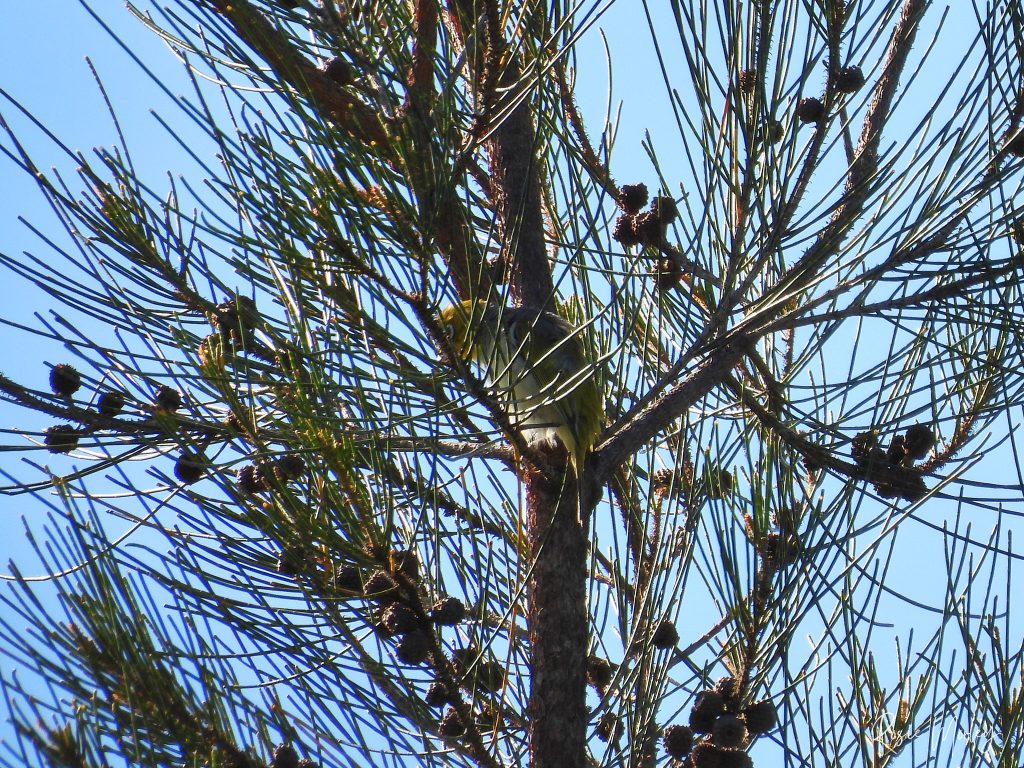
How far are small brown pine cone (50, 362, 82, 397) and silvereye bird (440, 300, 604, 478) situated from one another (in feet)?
2.36

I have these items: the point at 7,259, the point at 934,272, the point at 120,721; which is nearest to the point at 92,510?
the point at 120,721

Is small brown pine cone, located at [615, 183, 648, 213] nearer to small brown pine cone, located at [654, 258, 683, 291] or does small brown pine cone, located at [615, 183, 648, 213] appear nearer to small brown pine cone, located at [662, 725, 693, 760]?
small brown pine cone, located at [654, 258, 683, 291]

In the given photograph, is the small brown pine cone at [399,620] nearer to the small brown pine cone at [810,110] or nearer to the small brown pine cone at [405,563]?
the small brown pine cone at [405,563]

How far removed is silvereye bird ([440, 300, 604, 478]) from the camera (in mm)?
1780

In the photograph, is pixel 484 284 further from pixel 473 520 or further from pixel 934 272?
pixel 934 272

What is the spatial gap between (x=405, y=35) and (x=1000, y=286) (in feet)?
3.59

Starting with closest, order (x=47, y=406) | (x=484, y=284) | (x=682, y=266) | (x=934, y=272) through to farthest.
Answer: (x=934, y=272), (x=47, y=406), (x=682, y=266), (x=484, y=284)

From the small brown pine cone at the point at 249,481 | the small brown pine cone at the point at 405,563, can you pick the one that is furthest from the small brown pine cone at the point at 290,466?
the small brown pine cone at the point at 405,563

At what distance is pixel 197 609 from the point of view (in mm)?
1849

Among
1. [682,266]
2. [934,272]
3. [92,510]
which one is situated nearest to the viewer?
[92,510]

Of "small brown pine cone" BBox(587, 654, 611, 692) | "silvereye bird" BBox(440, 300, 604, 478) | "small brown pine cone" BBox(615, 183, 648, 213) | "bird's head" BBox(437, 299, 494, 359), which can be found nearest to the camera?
"bird's head" BBox(437, 299, 494, 359)

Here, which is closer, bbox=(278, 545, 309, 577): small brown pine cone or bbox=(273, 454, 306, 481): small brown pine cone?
bbox=(278, 545, 309, 577): small brown pine cone

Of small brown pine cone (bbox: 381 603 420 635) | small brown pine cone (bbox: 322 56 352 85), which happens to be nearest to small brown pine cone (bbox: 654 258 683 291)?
small brown pine cone (bbox: 322 56 352 85)

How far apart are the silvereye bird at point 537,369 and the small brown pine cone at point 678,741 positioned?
1.85ft
